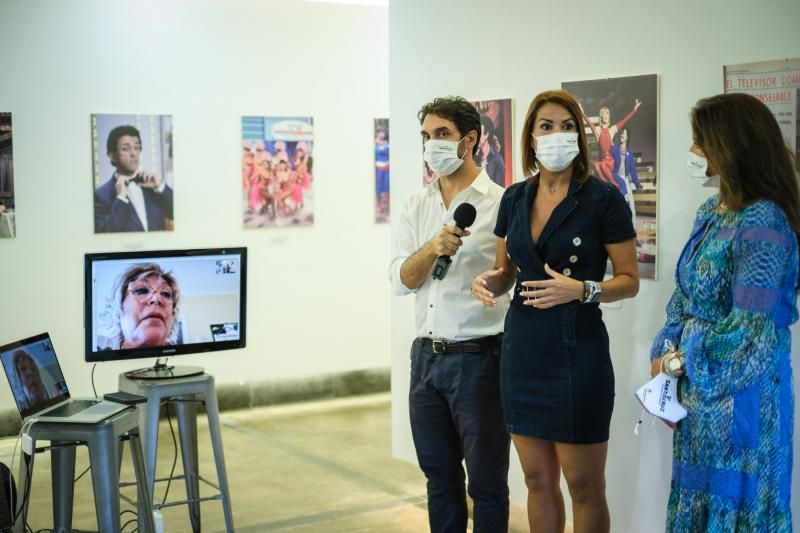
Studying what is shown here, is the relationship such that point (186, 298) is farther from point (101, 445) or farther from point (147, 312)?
point (101, 445)

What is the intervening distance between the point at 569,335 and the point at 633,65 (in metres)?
1.53

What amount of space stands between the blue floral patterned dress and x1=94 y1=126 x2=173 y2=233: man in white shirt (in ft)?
16.5

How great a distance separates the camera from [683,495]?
3.34m

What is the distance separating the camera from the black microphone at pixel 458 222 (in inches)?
146

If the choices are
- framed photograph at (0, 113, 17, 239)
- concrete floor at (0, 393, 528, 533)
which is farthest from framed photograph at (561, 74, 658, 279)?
framed photograph at (0, 113, 17, 239)

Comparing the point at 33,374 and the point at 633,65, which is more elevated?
the point at 633,65

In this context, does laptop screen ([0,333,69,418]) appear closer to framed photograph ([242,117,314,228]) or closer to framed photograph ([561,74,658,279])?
framed photograph ([561,74,658,279])

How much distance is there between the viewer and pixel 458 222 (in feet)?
12.2

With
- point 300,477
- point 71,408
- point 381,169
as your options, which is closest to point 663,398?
point 71,408

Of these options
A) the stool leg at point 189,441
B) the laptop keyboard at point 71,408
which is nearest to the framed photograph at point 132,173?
the stool leg at point 189,441

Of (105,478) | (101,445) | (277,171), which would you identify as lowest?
(105,478)

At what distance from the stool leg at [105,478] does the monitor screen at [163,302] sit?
2.56 ft

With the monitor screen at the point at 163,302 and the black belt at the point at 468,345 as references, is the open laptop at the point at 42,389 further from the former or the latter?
the black belt at the point at 468,345

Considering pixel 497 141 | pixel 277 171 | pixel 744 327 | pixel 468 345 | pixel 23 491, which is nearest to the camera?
pixel 744 327
